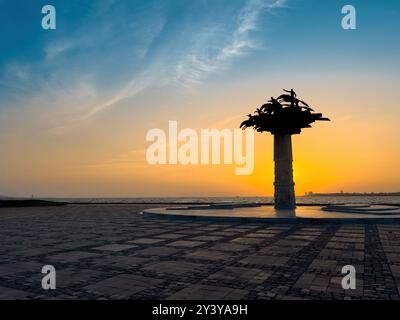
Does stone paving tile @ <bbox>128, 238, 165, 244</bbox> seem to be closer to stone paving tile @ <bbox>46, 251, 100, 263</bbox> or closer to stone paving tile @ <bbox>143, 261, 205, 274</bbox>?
stone paving tile @ <bbox>46, 251, 100, 263</bbox>

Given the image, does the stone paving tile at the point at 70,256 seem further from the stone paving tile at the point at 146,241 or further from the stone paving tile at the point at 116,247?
the stone paving tile at the point at 146,241

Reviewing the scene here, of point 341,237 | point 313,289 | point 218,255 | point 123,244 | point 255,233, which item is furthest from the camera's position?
point 255,233

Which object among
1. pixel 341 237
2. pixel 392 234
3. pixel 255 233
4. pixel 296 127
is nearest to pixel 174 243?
pixel 255 233

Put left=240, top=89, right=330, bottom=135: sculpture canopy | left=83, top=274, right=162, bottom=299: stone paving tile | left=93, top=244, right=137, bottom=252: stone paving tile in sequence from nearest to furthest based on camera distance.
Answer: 1. left=83, top=274, right=162, bottom=299: stone paving tile
2. left=93, top=244, right=137, bottom=252: stone paving tile
3. left=240, top=89, right=330, bottom=135: sculpture canopy

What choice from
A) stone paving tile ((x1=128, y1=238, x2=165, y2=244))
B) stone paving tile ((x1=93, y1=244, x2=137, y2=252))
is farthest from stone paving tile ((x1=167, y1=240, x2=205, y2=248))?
stone paving tile ((x1=93, y1=244, x2=137, y2=252))

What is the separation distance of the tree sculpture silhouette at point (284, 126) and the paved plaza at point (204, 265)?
1091 cm

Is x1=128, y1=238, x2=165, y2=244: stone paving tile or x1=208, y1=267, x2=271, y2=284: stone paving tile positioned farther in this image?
x1=128, y1=238, x2=165, y2=244: stone paving tile

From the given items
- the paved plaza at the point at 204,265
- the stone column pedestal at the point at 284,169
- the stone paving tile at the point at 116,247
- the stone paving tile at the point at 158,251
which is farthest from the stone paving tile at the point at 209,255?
the stone column pedestal at the point at 284,169

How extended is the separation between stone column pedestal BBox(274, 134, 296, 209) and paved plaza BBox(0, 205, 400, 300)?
10.8 metres

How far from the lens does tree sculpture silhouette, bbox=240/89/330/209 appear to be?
924 inches
